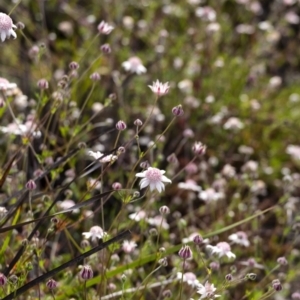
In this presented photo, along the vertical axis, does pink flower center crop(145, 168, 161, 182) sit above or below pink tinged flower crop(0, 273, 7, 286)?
above

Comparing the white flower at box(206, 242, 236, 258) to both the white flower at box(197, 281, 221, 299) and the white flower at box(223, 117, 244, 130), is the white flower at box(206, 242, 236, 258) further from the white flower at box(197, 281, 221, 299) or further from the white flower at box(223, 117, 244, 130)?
the white flower at box(223, 117, 244, 130)

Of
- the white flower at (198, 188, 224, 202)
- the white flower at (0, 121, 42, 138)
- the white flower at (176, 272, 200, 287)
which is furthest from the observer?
the white flower at (198, 188, 224, 202)

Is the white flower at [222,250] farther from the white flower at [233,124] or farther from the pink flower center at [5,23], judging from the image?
the white flower at [233,124]

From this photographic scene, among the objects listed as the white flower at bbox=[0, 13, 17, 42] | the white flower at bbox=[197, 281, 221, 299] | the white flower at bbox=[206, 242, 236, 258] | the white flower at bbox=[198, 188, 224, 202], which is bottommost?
the white flower at bbox=[198, 188, 224, 202]

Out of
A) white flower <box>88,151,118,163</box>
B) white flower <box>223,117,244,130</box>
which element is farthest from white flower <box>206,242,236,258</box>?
white flower <box>223,117,244,130</box>

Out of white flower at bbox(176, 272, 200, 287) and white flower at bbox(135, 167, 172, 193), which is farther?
white flower at bbox(176, 272, 200, 287)

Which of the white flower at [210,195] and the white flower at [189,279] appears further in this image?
the white flower at [210,195]

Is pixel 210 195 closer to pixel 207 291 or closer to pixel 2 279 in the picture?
pixel 207 291

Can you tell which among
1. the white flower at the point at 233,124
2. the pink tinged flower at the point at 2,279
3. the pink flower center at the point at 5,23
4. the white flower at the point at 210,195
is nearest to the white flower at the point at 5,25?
the pink flower center at the point at 5,23

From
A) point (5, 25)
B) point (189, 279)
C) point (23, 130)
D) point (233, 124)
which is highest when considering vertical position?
point (5, 25)

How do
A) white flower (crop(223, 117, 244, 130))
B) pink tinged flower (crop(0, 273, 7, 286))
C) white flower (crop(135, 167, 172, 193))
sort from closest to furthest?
1. pink tinged flower (crop(0, 273, 7, 286))
2. white flower (crop(135, 167, 172, 193))
3. white flower (crop(223, 117, 244, 130))

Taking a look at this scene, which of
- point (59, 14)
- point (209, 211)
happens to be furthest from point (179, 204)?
point (59, 14)

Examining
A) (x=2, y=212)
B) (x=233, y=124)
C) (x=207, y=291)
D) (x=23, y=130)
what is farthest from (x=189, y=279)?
(x=233, y=124)
